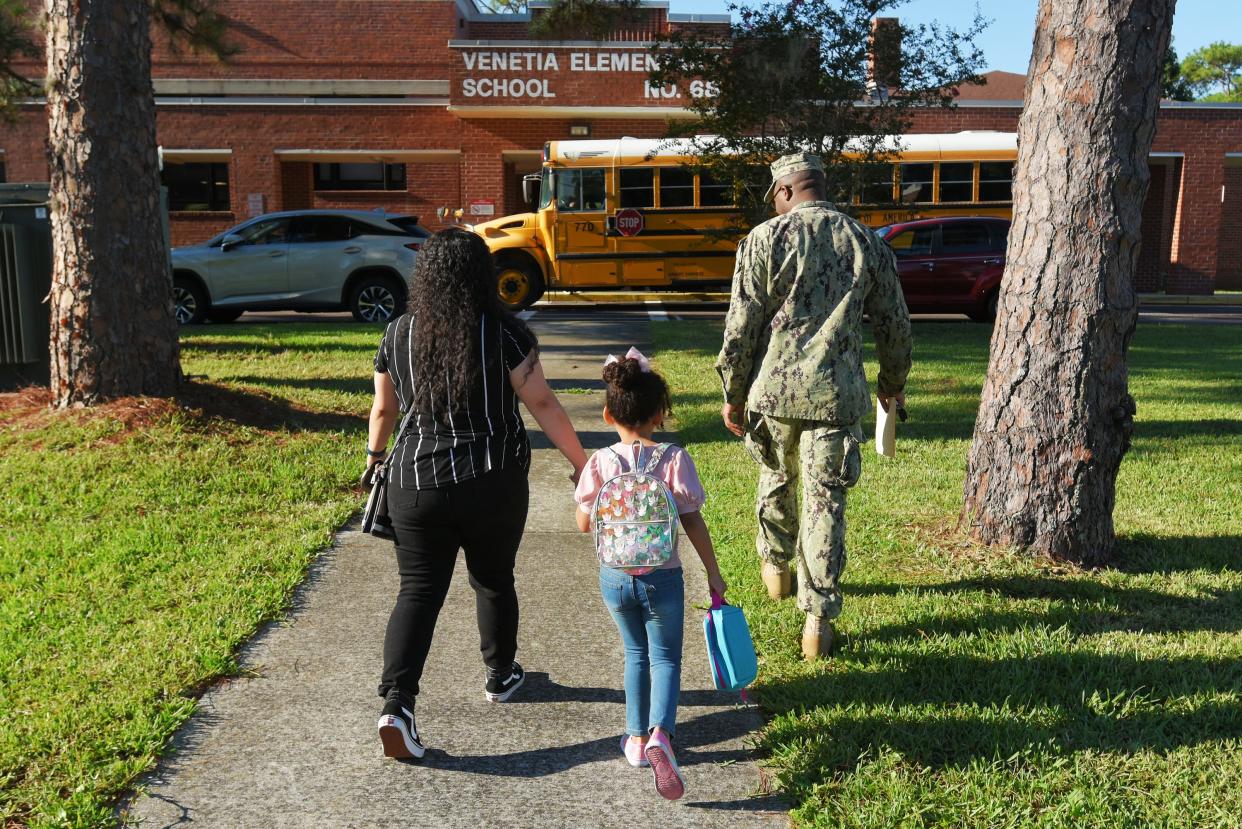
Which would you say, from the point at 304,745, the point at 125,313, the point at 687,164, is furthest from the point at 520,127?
the point at 304,745

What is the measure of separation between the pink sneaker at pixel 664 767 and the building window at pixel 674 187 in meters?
17.0

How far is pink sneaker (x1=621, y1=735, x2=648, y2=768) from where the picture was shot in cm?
344

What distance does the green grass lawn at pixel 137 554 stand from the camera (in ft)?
11.6

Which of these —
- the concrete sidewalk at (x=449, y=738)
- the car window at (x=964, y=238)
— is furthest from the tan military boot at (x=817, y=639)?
the car window at (x=964, y=238)

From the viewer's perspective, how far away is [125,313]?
7.60 metres

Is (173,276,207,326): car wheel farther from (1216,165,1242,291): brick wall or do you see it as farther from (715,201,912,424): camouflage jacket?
(1216,165,1242,291): brick wall

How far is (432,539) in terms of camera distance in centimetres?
354

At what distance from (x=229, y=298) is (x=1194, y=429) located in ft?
40.7

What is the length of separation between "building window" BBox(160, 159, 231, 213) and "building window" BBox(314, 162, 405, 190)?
2276 mm

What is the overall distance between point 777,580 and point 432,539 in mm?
1870

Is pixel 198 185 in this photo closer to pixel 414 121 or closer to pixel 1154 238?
pixel 414 121

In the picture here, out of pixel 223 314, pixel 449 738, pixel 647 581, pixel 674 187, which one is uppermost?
pixel 674 187

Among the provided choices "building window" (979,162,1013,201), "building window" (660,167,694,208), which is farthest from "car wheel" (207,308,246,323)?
"building window" (979,162,1013,201)

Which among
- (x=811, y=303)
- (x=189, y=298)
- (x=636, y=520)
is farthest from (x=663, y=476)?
(x=189, y=298)
